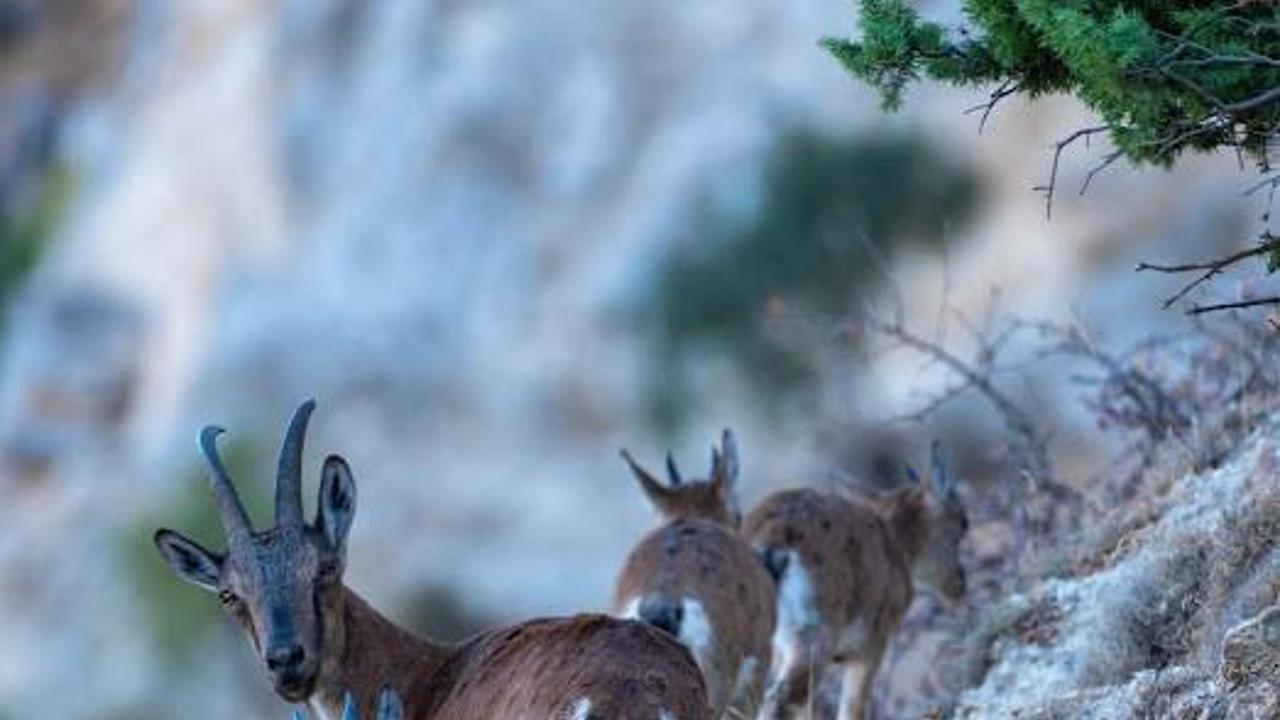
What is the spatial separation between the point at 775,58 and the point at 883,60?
4272 cm

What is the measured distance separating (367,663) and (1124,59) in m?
4.28

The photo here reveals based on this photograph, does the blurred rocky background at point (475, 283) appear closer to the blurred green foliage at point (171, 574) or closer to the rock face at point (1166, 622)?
the blurred green foliage at point (171, 574)

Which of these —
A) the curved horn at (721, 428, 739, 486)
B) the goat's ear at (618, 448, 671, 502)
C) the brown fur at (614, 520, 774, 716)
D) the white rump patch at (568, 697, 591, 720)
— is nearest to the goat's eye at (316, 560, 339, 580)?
the white rump patch at (568, 697, 591, 720)

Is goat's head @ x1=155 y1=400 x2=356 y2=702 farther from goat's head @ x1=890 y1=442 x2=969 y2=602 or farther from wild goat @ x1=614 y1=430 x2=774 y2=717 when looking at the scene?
goat's head @ x1=890 y1=442 x2=969 y2=602

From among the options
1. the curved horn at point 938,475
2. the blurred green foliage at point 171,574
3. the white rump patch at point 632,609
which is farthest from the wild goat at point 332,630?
the blurred green foliage at point 171,574

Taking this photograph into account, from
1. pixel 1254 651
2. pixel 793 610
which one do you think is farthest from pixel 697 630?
pixel 1254 651

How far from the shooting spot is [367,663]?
1185cm

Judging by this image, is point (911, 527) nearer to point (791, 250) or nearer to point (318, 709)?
point (318, 709)

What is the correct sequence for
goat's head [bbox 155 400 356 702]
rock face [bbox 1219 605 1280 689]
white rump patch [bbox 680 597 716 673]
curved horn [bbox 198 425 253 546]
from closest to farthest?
rock face [bbox 1219 605 1280 689] → goat's head [bbox 155 400 356 702] → curved horn [bbox 198 425 253 546] → white rump patch [bbox 680 597 716 673]

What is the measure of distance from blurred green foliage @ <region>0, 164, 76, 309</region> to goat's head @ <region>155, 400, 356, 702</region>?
201 feet

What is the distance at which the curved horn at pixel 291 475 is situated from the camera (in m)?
11.7

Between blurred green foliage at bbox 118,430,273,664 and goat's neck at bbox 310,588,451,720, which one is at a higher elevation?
blurred green foliage at bbox 118,430,273,664

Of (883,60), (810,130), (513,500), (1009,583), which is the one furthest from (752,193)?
(883,60)

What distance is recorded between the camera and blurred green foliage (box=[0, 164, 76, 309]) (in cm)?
7262
